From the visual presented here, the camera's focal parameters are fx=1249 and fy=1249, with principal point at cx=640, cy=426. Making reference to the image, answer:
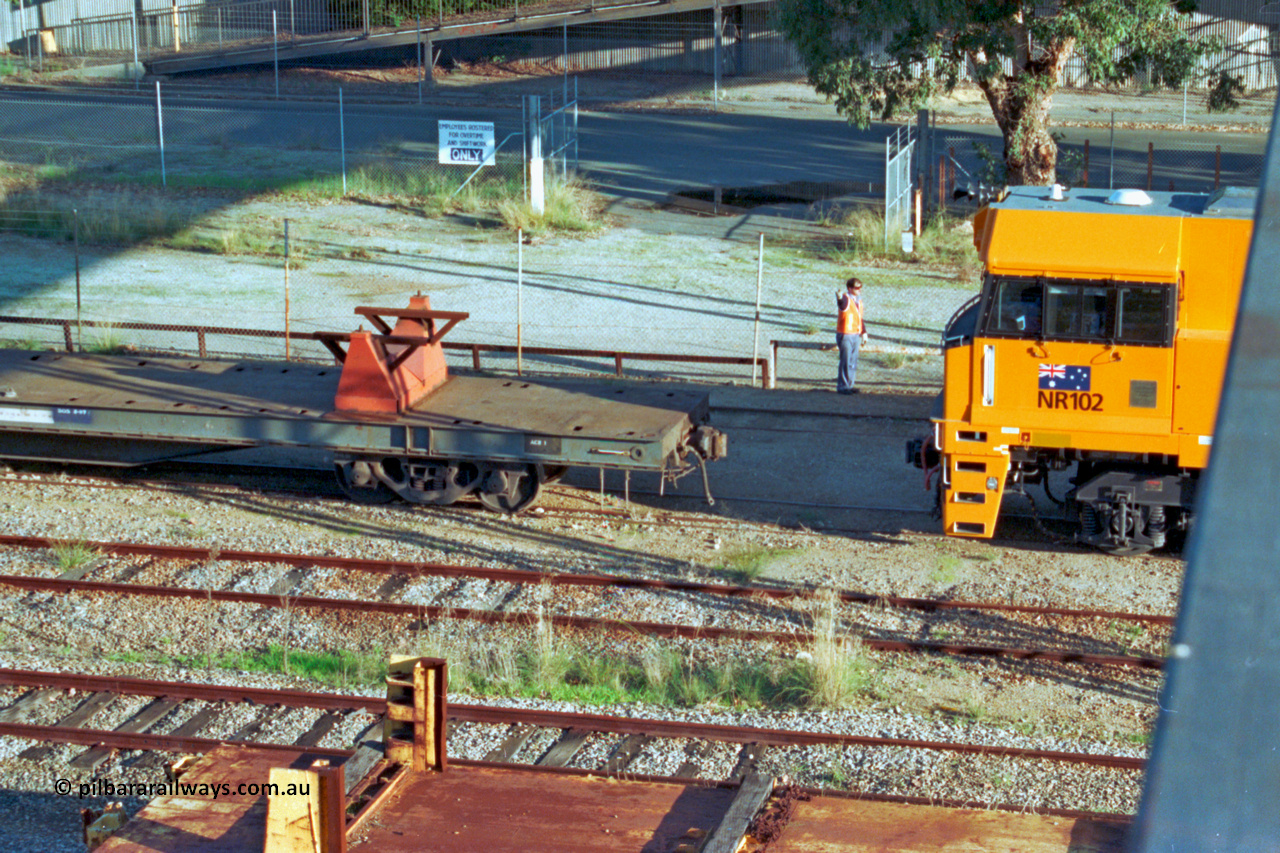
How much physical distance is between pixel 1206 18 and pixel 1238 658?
156 feet

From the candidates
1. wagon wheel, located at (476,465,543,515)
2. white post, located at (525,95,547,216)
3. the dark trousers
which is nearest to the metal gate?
white post, located at (525,95,547,216)

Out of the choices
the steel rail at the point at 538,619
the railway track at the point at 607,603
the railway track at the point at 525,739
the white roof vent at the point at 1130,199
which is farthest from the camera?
the white roof vent at the point at 1130,199

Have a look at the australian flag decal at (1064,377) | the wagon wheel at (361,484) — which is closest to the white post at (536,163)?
the wagon wheel at (361,484)

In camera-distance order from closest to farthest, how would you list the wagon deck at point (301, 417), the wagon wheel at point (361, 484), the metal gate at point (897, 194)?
1. the wagon deck at point (301, 417)
2. the wagon wheel at point (361, 484)
3. the metal gate at point (897, 194)

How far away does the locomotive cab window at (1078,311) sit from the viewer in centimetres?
1070

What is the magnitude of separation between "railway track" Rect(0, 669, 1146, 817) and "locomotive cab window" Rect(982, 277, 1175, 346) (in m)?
4.31

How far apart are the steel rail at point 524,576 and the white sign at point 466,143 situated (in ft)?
57.2

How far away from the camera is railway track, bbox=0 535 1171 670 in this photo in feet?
32.1

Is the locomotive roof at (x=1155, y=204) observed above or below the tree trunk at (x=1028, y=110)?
below

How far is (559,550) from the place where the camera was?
1212cm

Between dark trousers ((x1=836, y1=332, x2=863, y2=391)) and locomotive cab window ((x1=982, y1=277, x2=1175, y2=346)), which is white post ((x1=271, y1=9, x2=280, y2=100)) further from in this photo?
locomotive cab window ((x1=982, y1=277, x2=1175, y2=346))

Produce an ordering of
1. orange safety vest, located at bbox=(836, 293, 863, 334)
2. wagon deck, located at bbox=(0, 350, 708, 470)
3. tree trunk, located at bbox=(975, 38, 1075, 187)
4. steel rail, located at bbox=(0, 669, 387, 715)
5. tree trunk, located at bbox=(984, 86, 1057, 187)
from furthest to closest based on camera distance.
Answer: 1. tree trunk, located at bbox=(984, 86, 1057, 187)
2. tree trunk, located at bbox=(975, 38, 1075, 187)
3. orange safety vest, located at bbox=(836, 293, 863, 334)
4. wagon deck, located at bbox=(0, 350, 708, 470)
5. steel rail, located at bbox=(0, 669, 387, 715)

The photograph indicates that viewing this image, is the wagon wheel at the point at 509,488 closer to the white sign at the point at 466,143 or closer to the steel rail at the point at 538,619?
the steel rail at the point at 538,619

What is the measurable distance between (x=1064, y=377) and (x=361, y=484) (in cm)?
695
